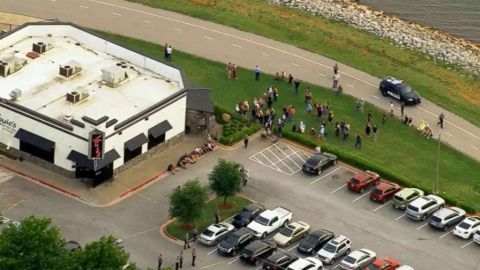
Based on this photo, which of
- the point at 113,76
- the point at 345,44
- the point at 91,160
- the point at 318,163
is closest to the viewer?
the point at 91,160

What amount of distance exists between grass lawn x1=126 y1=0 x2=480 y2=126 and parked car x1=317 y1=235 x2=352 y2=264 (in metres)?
34.6

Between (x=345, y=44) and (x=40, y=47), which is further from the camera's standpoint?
(x=345, y=44)

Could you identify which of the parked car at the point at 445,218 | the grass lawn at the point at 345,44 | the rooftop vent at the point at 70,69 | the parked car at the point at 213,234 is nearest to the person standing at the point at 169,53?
the grass lawn at the point at 345,44

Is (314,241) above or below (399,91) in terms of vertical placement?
below

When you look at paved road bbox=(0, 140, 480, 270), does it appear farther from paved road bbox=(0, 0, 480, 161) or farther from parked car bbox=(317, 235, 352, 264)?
paved road bbox=(0, 0, 480, 161)

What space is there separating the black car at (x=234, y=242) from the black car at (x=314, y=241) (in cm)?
402

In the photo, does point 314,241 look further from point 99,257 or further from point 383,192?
point 99,257

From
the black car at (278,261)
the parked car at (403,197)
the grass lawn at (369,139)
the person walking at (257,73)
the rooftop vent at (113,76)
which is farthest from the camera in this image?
the person walking at (257,73)

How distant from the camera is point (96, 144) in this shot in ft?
357

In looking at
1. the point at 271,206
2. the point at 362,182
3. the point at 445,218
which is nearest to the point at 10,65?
the point at 271,206

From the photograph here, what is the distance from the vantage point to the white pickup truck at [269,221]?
346 feet

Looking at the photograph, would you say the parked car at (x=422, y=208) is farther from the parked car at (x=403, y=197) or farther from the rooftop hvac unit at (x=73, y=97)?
the rooftop hvac unit at (x=73, y=97)

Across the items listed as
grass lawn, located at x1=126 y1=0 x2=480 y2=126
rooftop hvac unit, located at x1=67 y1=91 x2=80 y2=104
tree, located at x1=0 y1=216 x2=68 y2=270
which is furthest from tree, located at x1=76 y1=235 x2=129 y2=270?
grass lawn, located at x1=126 y1=0 x2=480 y2=126

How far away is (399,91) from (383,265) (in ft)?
110
